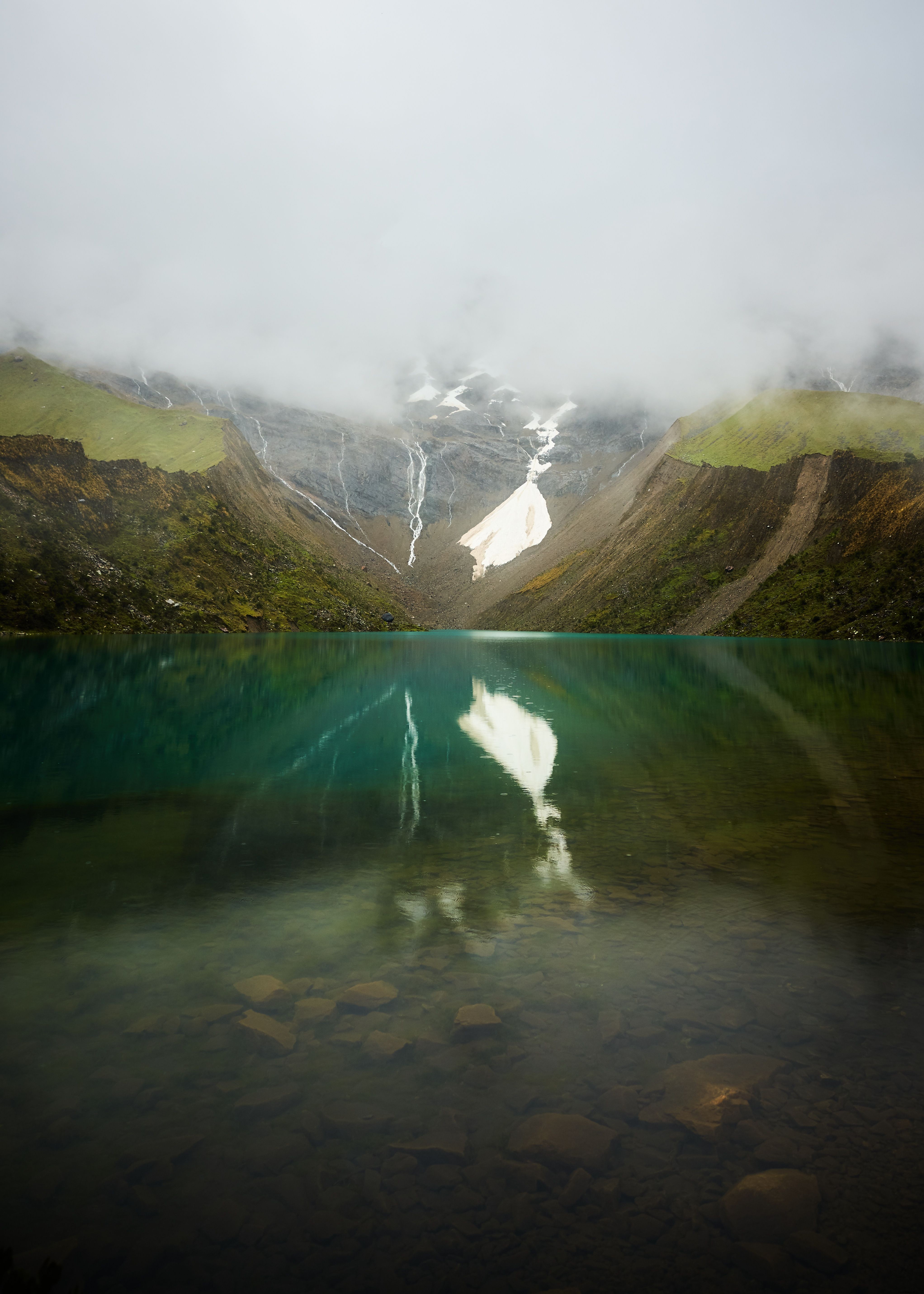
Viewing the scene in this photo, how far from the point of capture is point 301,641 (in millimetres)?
124875

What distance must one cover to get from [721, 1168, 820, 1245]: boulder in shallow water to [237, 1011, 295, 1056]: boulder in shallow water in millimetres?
4312

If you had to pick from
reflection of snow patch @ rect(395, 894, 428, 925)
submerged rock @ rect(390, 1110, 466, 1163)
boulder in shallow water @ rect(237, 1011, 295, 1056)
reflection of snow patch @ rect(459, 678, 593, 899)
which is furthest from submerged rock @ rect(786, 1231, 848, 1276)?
reflection of snow patch @ rect(459, 678, 593, 899)

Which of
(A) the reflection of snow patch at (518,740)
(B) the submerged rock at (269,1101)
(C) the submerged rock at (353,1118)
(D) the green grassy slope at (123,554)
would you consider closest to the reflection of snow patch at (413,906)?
(B) the submerged rock at (269,1101)

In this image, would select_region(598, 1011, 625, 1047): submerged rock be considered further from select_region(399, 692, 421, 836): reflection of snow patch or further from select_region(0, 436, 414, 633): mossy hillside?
select_region(0, 436, 414, 633): mossy hillside

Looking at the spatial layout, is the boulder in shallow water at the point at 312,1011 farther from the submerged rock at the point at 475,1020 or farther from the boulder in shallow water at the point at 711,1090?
the boulder in shallow water at the point at 711,1090

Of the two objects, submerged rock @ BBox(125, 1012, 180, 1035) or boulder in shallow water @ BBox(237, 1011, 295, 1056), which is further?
submerged rock @ BBox(125, 1012, 180, 1035)

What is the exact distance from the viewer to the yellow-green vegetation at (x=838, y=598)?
142 metres

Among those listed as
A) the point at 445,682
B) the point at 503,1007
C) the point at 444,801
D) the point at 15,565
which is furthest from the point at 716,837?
the point at 15,565

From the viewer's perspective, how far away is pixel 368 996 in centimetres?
819

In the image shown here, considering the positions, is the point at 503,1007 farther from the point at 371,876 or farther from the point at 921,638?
the point at 921,638

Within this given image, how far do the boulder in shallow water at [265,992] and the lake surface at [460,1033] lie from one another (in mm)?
70

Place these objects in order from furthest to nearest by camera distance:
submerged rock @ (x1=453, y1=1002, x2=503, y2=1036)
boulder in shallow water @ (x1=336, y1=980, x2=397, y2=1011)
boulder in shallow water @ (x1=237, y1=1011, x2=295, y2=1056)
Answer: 1. boulder in shallow water @ (x1=336, y1=980, x2=397, y2=1011)
2. submerged rock @ (x1=453, y1=1002, x2=503, y2=1036)
3. boulder in shallow water @ (x1=237, y1=1011, x2=295, y2=1056)

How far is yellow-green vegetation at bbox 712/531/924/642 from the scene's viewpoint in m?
142

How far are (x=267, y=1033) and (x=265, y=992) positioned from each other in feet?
3.07
